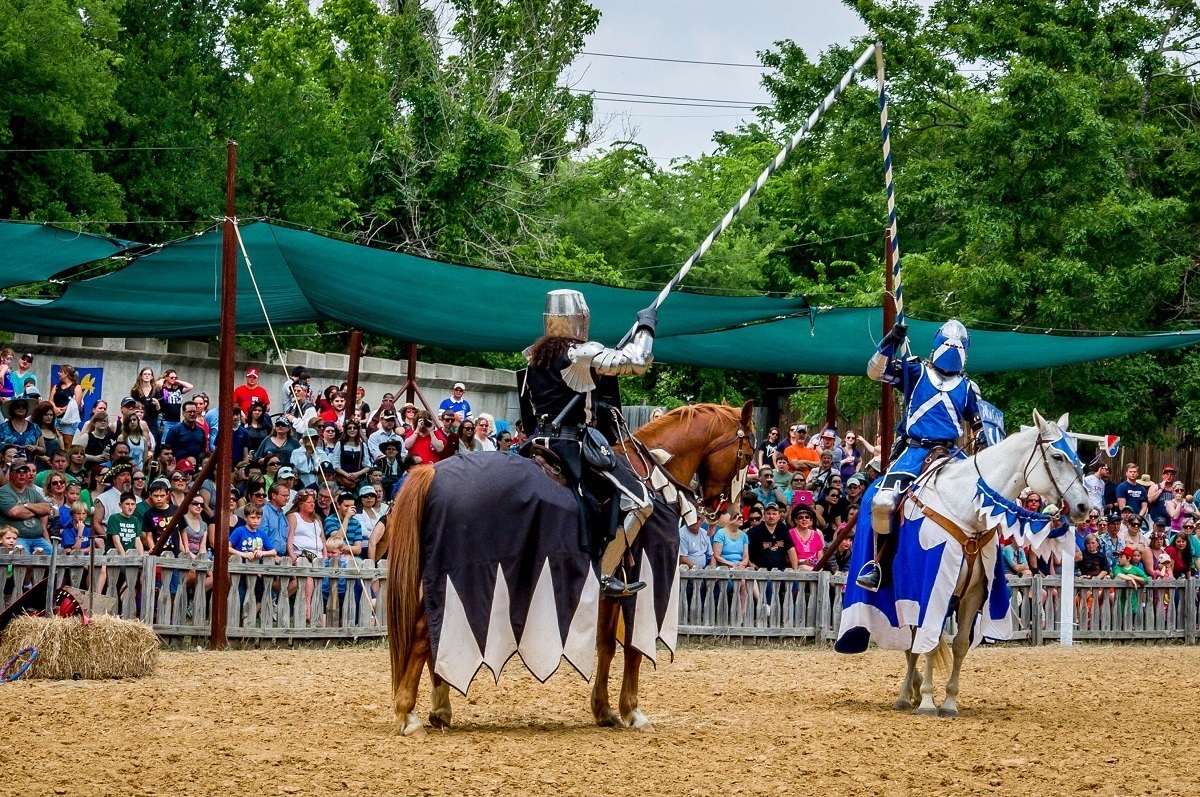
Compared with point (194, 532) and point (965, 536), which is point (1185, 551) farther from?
point (194, 532)

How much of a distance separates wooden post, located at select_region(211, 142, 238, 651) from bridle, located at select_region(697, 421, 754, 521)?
4.36 m

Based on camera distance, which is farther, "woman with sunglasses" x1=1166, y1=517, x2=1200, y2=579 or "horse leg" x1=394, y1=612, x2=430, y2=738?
"woman with sunglasses" x1=1166, y1=517, x2=1200, y2=579

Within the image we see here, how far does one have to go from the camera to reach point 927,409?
892 cm

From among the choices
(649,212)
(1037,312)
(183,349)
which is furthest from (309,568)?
(649,212)

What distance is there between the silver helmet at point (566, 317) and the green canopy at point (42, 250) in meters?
4.66

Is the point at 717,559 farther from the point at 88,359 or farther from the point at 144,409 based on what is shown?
the point at 88,359

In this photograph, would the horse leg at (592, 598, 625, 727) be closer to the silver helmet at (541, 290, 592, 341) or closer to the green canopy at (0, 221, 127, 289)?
the silver helmet at (541, 290, 592, 341)

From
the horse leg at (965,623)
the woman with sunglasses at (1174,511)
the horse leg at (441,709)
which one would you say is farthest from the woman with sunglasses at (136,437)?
the woman with sunglasses at (1174,511)

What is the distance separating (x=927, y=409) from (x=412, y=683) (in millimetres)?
3642

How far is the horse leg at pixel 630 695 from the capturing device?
7574mm

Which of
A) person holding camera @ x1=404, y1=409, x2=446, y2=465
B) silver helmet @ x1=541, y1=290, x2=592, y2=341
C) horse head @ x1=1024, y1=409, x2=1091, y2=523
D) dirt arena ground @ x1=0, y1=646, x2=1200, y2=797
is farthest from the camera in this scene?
person holding camera @ x1=404, y1=409, x2=446, y2=465

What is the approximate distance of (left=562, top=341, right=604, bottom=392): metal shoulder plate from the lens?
7.16 meters

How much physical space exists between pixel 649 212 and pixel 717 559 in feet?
60.3

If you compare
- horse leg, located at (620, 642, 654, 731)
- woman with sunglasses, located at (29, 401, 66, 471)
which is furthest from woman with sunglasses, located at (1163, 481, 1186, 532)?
woman with sunglasses, located at (29, 401, 66, 471)
